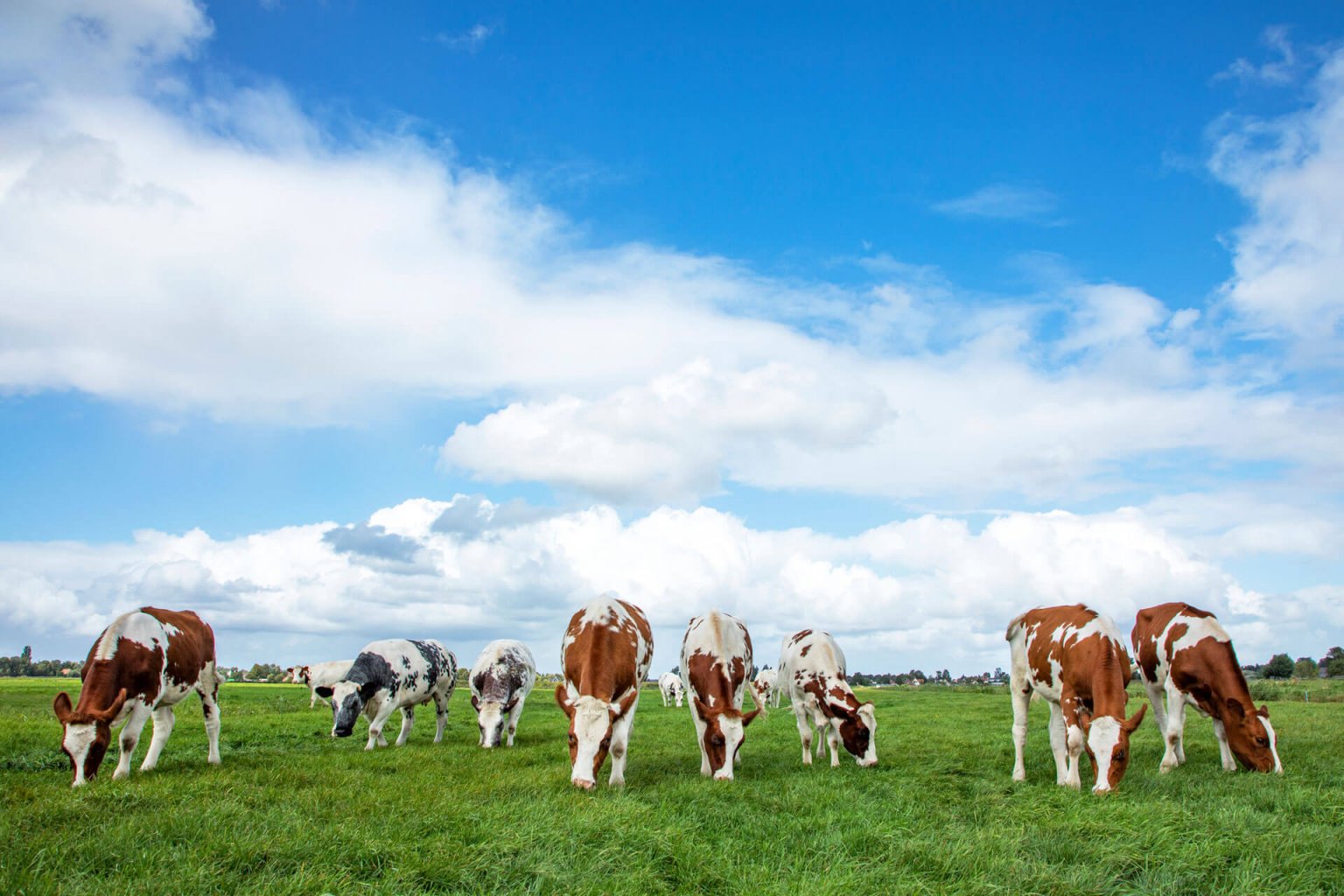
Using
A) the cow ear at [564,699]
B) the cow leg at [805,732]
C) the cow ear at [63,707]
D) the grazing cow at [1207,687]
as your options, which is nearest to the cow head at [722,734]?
the cow ear at [564,699]

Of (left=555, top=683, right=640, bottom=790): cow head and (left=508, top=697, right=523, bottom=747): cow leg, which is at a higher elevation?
(left=555, top=683, right=640, bottom=790): cow head

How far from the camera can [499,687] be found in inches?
777

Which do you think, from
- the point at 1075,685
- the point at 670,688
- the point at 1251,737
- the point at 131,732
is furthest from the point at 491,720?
the point at 670,688

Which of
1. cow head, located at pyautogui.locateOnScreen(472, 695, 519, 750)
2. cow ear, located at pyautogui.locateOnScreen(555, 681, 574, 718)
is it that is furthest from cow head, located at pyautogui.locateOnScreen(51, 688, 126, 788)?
cow head, located at pyautogui.locateOnScreen(472, 695, 519, 750)

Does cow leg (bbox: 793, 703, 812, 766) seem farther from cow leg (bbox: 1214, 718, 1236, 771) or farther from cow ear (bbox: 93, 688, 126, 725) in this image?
cow ear (bbox: 93, 688, 126, 725)

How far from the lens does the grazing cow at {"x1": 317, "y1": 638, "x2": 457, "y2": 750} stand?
60.7ft

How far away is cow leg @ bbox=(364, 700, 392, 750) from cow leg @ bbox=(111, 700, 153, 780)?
17.4 ft

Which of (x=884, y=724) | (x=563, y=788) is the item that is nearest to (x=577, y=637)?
(x=563, y=788)

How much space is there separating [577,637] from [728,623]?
3267mm

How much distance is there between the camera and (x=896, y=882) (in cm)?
700

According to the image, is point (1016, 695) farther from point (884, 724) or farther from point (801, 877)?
point (884, 724)

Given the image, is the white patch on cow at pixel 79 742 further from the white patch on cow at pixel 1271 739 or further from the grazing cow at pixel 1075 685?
the white patch on cow at pixel 1271 739

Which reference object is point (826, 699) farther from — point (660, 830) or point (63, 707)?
point (63, 707)

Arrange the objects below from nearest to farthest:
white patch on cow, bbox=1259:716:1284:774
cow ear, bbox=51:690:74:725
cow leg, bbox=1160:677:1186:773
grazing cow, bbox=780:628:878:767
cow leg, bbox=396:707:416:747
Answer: cow ear, bbox=51:690:74:725, white patch on cow, bbox=1259:716:1284:774, cow leg, bbox=1160:677:1186:773, grazing cow, bbox=780:628:878:767, cow leg, bbox=396:707:416:747
